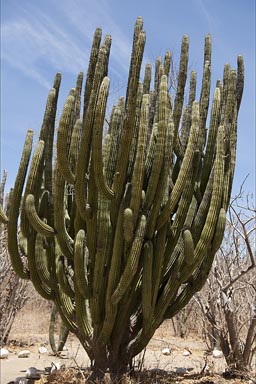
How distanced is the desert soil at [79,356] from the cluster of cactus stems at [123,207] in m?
0.79

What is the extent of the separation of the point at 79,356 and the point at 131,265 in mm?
5737

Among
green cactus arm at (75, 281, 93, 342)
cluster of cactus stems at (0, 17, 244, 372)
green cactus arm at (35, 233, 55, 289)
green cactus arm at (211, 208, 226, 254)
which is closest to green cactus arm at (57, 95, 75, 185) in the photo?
cluster of cactus stems at (0, 17, 244, 372)

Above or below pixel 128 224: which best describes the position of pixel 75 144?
above

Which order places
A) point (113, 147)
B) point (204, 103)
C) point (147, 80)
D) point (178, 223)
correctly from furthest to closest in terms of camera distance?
1. point (204, 103)
2. point (147, 80)
3. point (178, 223)
4. point (113, 147)

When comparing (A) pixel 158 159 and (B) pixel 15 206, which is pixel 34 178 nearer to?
(B) pixel 15 206

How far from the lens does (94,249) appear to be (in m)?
5.28

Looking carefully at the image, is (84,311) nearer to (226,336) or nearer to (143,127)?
(143,127)

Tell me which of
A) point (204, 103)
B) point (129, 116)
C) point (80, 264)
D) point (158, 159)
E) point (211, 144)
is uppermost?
point (204, 103)

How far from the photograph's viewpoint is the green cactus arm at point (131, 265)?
4.80 meters

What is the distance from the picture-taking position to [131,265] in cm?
480

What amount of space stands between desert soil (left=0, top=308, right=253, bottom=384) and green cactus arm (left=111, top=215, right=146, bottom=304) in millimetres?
1300

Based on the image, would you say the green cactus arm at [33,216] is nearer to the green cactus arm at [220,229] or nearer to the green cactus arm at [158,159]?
the green cactus arm at [158,159]

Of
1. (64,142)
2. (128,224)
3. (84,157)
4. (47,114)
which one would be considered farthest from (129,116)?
(47,114)

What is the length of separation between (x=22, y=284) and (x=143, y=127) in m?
8.01
